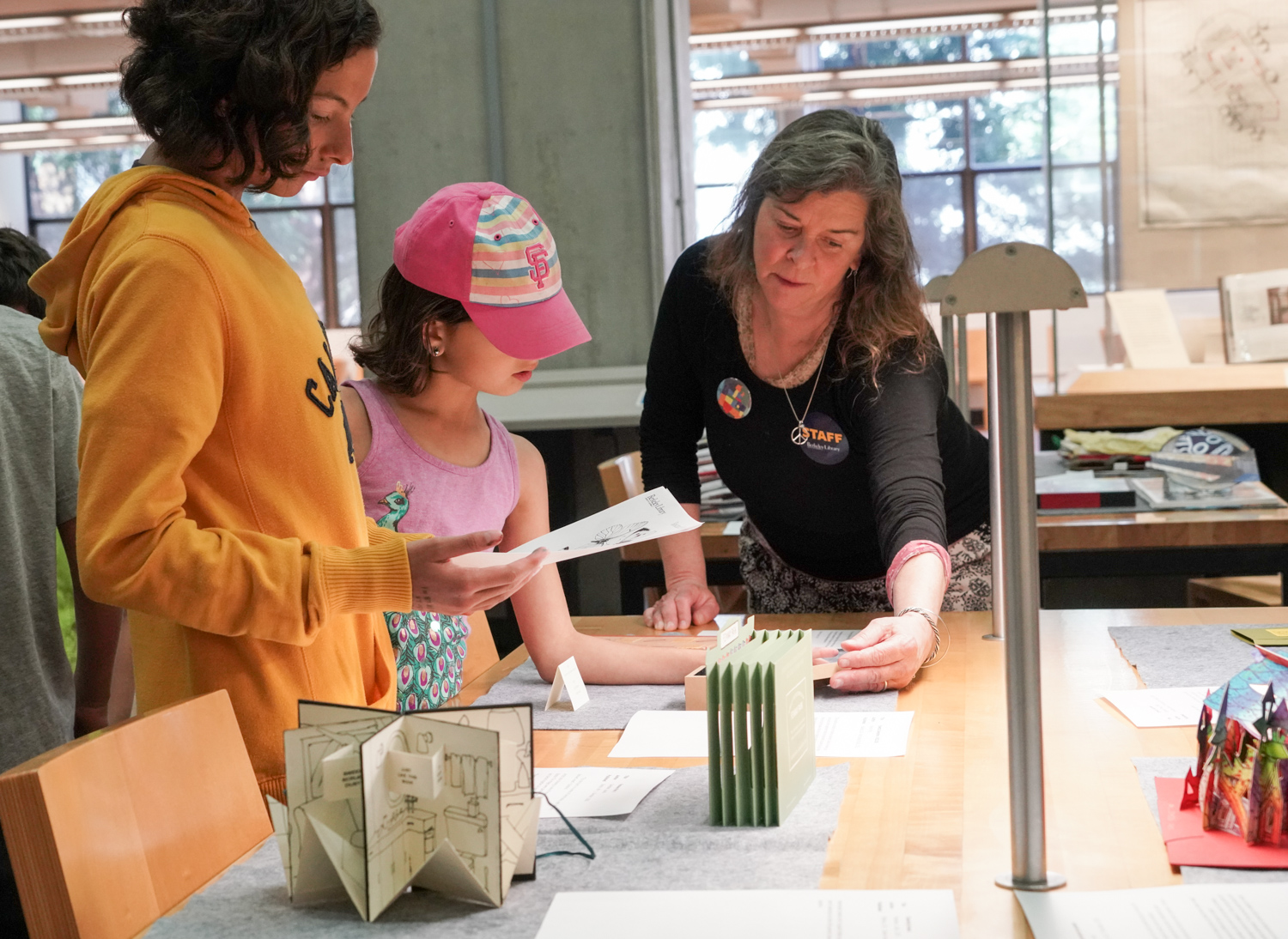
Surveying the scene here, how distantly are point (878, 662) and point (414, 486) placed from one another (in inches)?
26.8

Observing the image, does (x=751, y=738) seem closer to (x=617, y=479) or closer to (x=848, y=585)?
(x=848, y=585)

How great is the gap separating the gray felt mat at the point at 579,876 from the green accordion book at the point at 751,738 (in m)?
0.02

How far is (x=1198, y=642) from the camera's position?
1.74 meters

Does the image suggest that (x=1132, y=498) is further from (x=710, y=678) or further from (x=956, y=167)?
(x=956, y=167)

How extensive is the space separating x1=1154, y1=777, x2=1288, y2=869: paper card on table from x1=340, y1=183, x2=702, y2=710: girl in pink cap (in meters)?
0.71

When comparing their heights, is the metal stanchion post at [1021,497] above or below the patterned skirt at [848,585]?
above

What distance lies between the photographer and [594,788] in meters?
1.25

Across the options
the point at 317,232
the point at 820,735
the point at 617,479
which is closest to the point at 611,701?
the point at 820,735

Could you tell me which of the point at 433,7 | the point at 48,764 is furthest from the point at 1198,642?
the point at 433,7

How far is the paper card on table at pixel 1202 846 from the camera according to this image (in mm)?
1000

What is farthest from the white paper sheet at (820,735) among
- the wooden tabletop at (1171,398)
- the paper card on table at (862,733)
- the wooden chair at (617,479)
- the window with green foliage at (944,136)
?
the window with green foliage at (944,136)

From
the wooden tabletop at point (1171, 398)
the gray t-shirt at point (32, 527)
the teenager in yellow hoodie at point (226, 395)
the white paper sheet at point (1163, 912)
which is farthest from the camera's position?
the wooden tabletop at point (1171, 398)

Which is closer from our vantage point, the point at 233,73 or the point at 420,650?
the point at 233,73

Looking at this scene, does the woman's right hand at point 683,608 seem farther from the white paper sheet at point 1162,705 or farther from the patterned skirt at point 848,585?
the white paper sheet at point 1162,705
